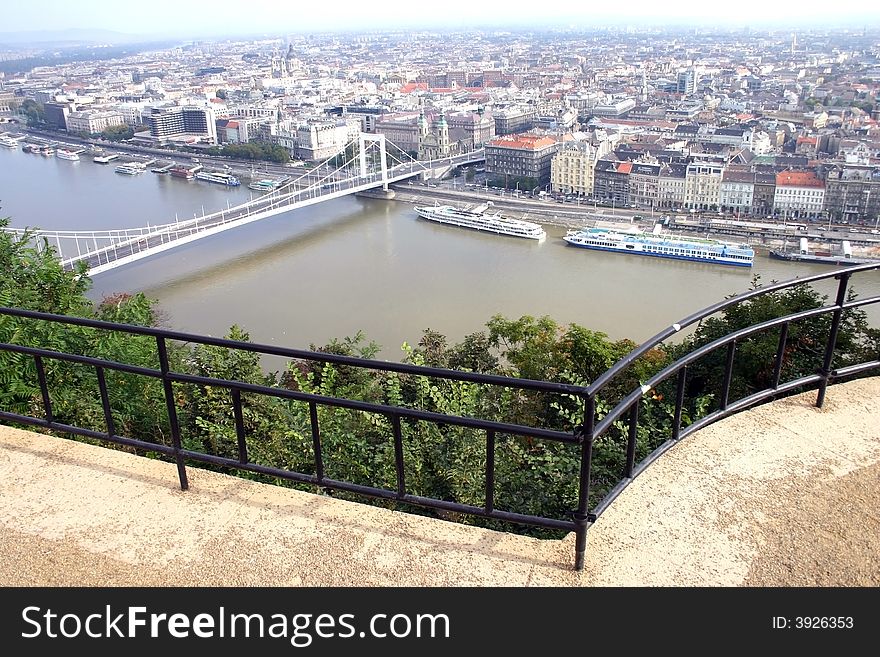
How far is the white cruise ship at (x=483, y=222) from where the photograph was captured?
445 inches

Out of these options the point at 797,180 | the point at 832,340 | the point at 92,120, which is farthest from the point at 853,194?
the point at 92,120

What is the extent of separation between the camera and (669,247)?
10.1 metres

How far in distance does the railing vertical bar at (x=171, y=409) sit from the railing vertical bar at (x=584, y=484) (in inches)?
19.7

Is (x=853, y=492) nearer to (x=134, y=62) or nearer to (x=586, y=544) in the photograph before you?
(x=586, y=544)

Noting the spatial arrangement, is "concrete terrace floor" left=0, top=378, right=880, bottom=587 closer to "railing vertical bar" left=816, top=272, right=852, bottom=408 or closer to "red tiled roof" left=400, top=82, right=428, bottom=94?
"railing vertical bar" left=816, top=272, right=852, bottom=408

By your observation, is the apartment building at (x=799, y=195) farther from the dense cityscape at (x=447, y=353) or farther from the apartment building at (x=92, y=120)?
the apartment building at (x=92, y=120)

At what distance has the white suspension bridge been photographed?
938cm

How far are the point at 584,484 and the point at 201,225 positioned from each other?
36.6 ft

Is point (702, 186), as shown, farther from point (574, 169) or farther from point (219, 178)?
point (219, 178)

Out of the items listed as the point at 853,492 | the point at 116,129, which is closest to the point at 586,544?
the point at 853,492
